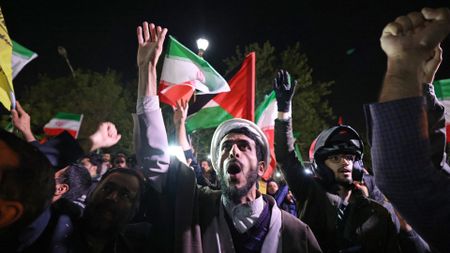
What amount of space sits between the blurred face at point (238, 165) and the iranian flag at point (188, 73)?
3.04 meters

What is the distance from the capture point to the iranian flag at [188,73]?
229 inches

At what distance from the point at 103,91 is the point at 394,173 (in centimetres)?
3561

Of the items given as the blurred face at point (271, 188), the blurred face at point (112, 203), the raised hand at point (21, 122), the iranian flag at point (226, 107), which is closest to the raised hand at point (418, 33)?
the blurred face at point (112, 203)

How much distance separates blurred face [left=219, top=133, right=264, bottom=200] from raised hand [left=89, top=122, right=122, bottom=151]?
91cm

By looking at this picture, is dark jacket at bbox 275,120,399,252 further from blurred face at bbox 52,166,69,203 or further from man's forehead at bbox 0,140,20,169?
blurred face at bbox 52,166,69,203

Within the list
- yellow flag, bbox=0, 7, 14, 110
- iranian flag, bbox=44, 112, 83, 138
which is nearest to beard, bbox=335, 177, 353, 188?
yellow flag, bbox=0, 7, 14, 110

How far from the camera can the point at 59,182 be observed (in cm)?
377

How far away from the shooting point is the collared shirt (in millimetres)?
2365

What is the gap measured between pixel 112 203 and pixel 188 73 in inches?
148

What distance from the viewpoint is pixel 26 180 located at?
1465mm

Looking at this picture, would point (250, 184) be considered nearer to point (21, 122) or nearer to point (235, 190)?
point (235, 190)

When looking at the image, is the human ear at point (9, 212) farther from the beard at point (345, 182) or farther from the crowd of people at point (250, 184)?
the beard at point (345, 182)

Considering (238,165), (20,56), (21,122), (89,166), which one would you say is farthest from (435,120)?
(89,166)

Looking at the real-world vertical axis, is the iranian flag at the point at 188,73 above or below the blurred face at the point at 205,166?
above
